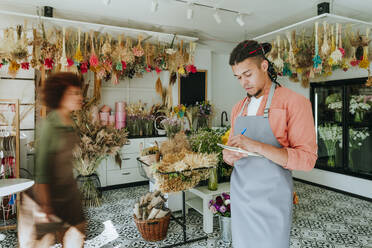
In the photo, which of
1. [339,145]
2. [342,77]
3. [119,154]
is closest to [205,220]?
[119,154]

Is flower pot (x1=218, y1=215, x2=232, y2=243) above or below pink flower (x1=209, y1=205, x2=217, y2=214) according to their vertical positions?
below

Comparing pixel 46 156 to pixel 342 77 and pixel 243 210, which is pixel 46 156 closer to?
pixel 243 210

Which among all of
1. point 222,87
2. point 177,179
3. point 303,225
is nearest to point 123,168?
point 177,179

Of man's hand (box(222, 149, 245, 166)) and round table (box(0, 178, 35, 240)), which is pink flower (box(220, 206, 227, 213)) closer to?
man's hand (box(222, 149, 245, 166))

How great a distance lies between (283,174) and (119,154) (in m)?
4.18

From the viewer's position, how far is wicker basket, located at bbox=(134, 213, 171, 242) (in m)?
3.05

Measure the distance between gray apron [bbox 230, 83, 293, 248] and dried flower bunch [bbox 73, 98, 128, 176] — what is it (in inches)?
113

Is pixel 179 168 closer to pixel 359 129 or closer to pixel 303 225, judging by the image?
pixel 303 225

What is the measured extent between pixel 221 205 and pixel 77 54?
2.95 meters

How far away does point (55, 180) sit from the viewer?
1828mm

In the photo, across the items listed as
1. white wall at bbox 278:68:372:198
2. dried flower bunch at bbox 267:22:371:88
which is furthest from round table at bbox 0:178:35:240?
white wall at bbox 278:68:372:198

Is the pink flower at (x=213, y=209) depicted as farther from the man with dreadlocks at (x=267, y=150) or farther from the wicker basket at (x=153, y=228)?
the man with dreadlocks at (x=267, y=150)

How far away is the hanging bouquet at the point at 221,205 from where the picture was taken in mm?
3033

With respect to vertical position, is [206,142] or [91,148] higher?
[206,142]
